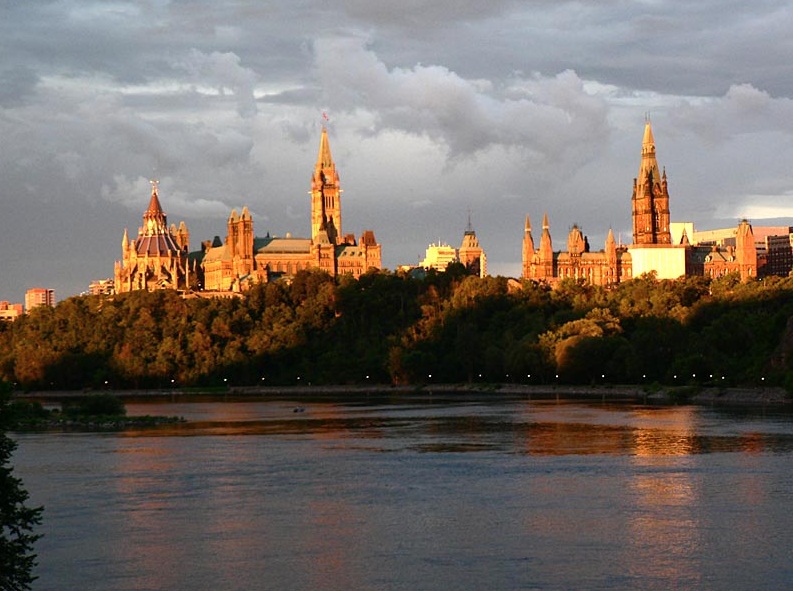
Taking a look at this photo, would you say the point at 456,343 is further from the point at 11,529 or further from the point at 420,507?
the point at 11,529

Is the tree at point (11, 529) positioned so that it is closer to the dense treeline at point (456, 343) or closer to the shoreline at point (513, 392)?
the shoreline at point (513, 392)

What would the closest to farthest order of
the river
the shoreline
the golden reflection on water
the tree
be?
the tree
the river
the golden reflection on water
the shoreline

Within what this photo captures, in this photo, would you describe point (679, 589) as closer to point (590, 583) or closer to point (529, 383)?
point (590, 583)

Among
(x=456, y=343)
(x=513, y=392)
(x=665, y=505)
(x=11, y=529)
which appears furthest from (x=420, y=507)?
(x=456, y=343)

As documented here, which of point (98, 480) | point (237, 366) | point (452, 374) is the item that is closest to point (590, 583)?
point (98, 480)

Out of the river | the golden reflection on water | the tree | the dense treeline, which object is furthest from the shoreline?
the tree

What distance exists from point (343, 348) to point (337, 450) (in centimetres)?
10682

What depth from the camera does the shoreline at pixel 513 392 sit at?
131000mm

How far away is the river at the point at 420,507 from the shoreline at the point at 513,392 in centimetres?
2697

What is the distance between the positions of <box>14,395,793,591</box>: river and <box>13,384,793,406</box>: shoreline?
88.5ft

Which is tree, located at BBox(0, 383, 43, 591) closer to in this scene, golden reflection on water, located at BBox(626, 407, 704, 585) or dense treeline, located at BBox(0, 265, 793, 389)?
golden reflection on water, located at BBox(626, 407, 704, 585)

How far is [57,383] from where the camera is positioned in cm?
19075

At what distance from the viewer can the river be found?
49812mm

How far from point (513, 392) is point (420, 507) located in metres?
97.1
